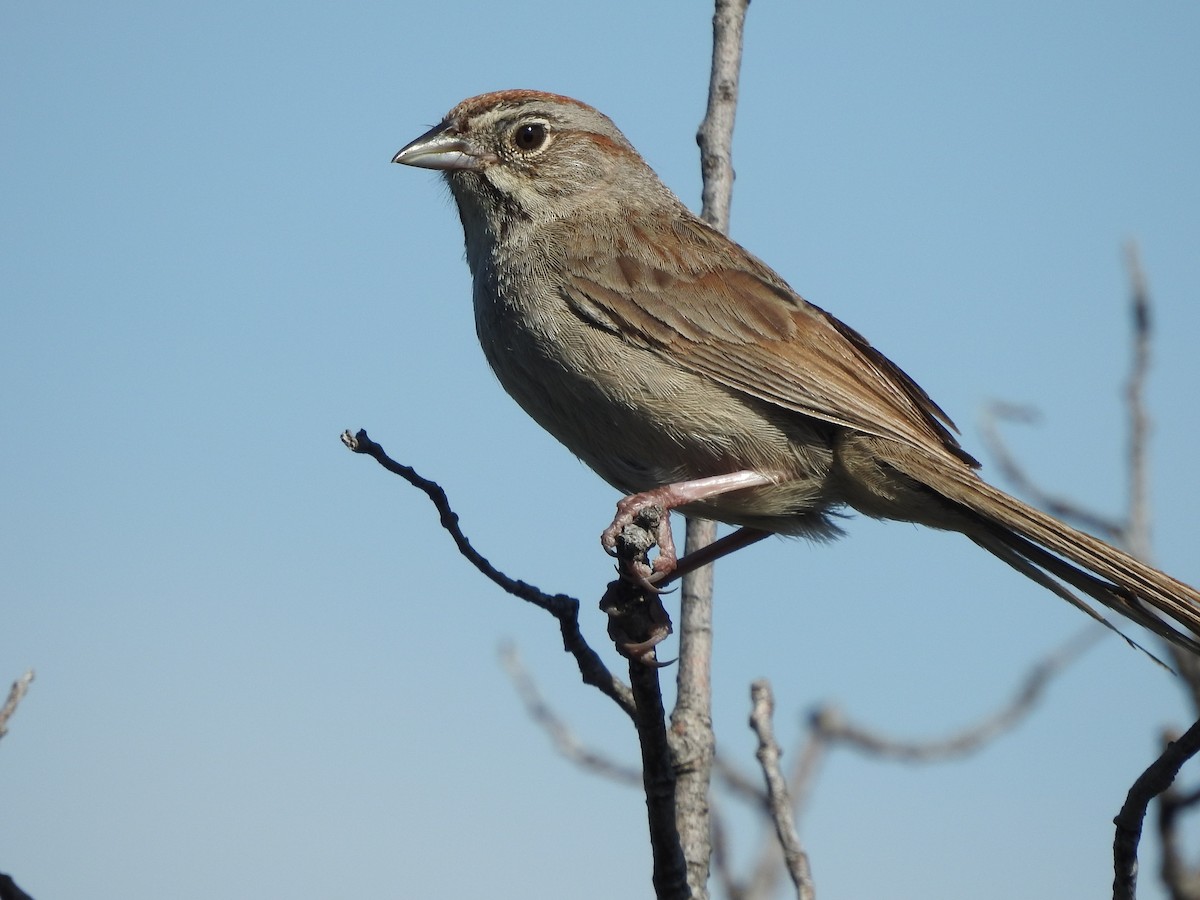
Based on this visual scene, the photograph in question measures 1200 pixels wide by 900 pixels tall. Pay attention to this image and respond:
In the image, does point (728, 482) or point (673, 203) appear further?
point (673, 203)

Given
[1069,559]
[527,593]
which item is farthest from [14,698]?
[1069,559]

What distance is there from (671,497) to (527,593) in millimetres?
877

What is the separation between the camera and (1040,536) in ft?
13.5

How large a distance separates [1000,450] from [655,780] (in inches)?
103

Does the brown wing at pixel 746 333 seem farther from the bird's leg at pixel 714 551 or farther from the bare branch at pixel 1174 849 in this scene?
the bare branch at pixel 1174 849

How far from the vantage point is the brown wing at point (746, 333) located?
457cm

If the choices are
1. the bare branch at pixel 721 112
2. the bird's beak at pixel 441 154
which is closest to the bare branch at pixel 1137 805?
the bare branch at pixel 721 112

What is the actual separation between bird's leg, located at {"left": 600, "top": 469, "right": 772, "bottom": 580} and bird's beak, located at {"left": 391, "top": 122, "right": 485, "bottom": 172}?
1610mm

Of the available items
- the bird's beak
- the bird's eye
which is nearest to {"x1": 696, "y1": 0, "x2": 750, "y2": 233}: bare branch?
the bird's eye

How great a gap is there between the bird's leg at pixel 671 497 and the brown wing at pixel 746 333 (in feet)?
0.96

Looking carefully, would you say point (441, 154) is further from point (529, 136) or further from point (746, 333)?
point (746, 333)

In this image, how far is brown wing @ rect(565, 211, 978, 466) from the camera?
457 cm

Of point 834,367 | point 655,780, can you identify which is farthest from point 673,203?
point 655,780

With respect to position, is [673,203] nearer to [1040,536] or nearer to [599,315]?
[599,315]
